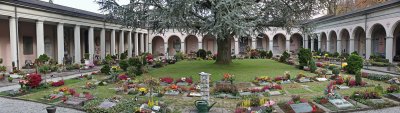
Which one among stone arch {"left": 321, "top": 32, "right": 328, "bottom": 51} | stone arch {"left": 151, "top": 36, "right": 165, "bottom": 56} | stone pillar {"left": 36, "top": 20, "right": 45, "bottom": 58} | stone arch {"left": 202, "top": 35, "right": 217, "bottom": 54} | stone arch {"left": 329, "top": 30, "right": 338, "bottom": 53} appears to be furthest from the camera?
stone arch {"left": 151, "top": 36, "right": 165, "bottom": 56}

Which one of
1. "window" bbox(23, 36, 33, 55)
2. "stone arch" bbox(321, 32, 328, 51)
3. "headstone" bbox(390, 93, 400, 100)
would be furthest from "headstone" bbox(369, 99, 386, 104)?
"stone arch" bbox(321, 32, 328, 51)

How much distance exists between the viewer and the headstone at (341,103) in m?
9.56

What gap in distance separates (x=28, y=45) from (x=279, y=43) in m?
36.7

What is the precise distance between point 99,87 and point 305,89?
28.9 ft

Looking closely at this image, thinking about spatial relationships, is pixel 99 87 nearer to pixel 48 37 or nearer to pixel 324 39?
pixel 48 37

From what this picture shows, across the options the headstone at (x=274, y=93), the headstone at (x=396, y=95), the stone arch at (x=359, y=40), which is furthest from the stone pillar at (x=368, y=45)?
the headstone at (x=274, y=93)

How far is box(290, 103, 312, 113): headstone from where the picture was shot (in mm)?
9133

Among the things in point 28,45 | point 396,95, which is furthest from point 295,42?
point 396,95

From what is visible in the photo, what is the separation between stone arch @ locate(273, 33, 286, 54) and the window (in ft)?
117

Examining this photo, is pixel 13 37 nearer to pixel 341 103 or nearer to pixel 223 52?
pixel 223 52

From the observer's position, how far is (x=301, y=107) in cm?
931

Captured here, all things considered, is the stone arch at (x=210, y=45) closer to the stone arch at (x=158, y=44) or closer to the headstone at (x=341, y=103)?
the stone arch at (x=158, y=44)

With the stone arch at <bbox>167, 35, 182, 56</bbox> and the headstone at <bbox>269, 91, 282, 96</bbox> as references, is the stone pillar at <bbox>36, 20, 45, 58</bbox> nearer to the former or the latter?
the headstone at <bbox>269, 91, 282, 96</bbox>

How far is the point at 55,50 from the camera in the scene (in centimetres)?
3048
